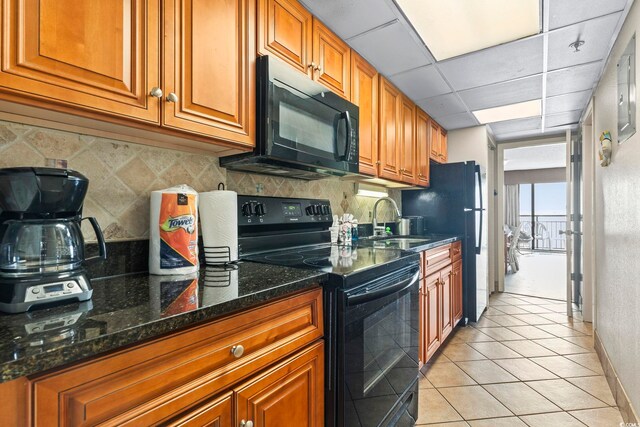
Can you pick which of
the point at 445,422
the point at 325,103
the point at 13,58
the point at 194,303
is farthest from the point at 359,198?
the point at 13,58

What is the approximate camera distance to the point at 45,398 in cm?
54

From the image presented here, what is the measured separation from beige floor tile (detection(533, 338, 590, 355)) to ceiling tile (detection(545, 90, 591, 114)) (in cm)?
212

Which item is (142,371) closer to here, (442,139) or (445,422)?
(445,422)

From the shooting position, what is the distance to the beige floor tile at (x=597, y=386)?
1952 millimetres

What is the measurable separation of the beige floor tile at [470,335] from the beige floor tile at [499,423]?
1132 millimetres

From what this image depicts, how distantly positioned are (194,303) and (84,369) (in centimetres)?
25

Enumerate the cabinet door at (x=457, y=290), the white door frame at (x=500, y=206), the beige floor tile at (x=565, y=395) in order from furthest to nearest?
the white door frame at (x=500, y=206) < the cabinet door at (x=457, y=290) < the beige floor tile at (x=565, y=395)

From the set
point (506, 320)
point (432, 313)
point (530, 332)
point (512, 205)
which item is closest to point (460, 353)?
point (432, 313)

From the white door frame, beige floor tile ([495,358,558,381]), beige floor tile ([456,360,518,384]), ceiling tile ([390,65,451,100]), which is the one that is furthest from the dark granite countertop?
the white door frame

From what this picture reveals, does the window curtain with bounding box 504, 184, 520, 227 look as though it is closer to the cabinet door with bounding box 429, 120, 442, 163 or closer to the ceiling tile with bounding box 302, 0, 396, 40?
the cabinet door with bounding box 429, 120, 442, 163

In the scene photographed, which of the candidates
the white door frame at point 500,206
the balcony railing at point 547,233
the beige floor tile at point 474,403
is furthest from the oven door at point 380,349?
the balcony railing at point 547,233

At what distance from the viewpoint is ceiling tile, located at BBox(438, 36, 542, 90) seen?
6.63 feet

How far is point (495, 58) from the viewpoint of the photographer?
2150mm

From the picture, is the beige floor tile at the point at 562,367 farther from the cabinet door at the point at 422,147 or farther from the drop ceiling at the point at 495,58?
the drop ceiling at the point at 495,58
